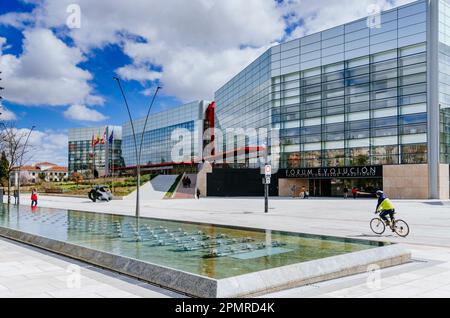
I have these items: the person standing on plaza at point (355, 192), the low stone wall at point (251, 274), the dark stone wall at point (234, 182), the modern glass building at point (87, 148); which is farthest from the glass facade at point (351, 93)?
the modern glass building at point (87, 148)

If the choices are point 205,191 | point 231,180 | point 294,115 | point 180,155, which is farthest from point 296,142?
point 180,155

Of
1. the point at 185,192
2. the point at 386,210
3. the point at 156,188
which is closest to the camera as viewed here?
the point at 386,210

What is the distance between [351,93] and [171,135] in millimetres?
48884

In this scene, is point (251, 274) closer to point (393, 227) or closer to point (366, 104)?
point (393, 227)

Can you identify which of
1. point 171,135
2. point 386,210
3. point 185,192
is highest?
point 171,135

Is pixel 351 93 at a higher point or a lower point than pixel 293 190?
higher

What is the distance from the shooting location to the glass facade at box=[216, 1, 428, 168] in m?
46.4

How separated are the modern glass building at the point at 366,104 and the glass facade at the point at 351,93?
117mm

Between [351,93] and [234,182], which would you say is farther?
[234,182]

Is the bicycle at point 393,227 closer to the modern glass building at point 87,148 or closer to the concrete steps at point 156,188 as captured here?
the concrete steps at point 156,188

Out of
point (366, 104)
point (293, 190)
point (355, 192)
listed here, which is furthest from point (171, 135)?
point (355, 192)

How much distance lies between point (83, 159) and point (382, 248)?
128 metres

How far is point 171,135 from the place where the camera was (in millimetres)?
91438
